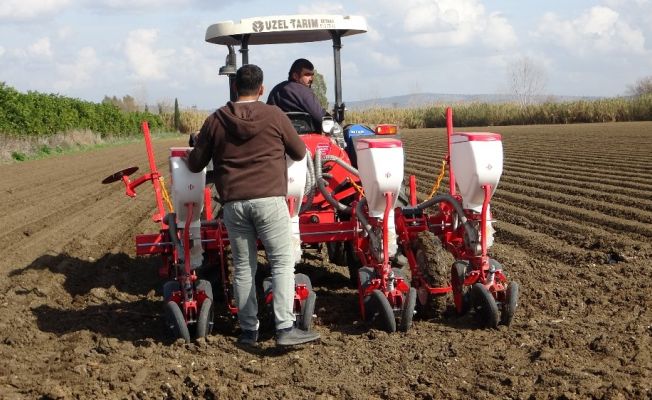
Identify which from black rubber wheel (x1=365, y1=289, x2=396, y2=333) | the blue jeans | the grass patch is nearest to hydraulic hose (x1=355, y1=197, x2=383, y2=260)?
black rubber wheel (x1=365, y1=289, x2=396, y2=333)

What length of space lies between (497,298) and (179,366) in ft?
6.73

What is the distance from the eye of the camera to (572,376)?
4383mm

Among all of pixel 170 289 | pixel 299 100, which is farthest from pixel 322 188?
pixel 170 289

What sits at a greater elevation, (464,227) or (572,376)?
(464,227)

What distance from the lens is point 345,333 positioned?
18.5ft

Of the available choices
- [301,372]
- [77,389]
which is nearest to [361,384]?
[301,372]

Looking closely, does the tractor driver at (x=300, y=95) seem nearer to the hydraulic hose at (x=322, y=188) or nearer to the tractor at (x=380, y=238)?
the tractor at (x=380, y=238)

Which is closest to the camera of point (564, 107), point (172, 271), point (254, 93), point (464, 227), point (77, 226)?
point (254, 93)

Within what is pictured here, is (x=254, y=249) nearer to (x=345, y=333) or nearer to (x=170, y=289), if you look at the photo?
(x=170, y=289)

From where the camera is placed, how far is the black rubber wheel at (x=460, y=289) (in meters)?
5.79

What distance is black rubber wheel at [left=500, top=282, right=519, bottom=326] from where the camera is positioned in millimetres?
5414

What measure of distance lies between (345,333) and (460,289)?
0.83 metres

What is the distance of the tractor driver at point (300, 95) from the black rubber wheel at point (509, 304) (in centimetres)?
235

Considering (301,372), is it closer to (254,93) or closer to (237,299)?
(237,299)
